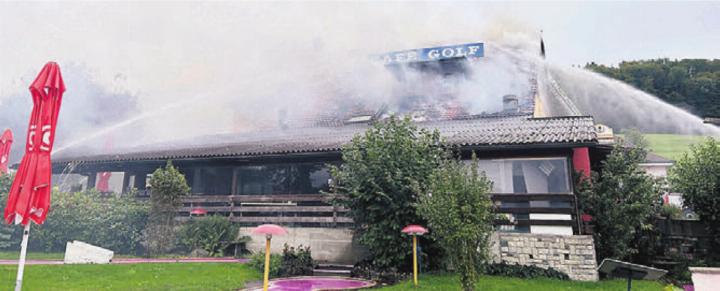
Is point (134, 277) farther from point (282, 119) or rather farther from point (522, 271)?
point (282, 119)

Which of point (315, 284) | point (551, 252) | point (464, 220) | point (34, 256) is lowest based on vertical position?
point (315, 284)

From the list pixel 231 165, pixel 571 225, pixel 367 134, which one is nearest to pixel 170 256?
pixel 231 165

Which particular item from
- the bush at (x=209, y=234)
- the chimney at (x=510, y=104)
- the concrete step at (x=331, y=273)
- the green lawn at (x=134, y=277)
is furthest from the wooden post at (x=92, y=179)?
the chimney at (x=510, y=104)

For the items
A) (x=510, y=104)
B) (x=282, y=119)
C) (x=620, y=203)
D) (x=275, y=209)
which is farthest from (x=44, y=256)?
(x=510, y=104)

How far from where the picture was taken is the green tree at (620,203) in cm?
1183

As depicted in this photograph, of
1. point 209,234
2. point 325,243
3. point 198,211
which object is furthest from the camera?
point 198,211

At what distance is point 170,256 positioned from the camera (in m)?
14.2

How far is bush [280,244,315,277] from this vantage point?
1176 cm

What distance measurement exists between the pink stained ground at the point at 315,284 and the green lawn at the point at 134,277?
0.79 metres

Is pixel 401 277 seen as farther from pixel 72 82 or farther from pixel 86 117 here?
pixel 72 82

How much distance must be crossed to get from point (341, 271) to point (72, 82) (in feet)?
139

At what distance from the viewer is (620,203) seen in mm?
12086

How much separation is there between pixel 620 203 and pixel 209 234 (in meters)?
13.1

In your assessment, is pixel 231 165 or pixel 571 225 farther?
pixel 231 165
